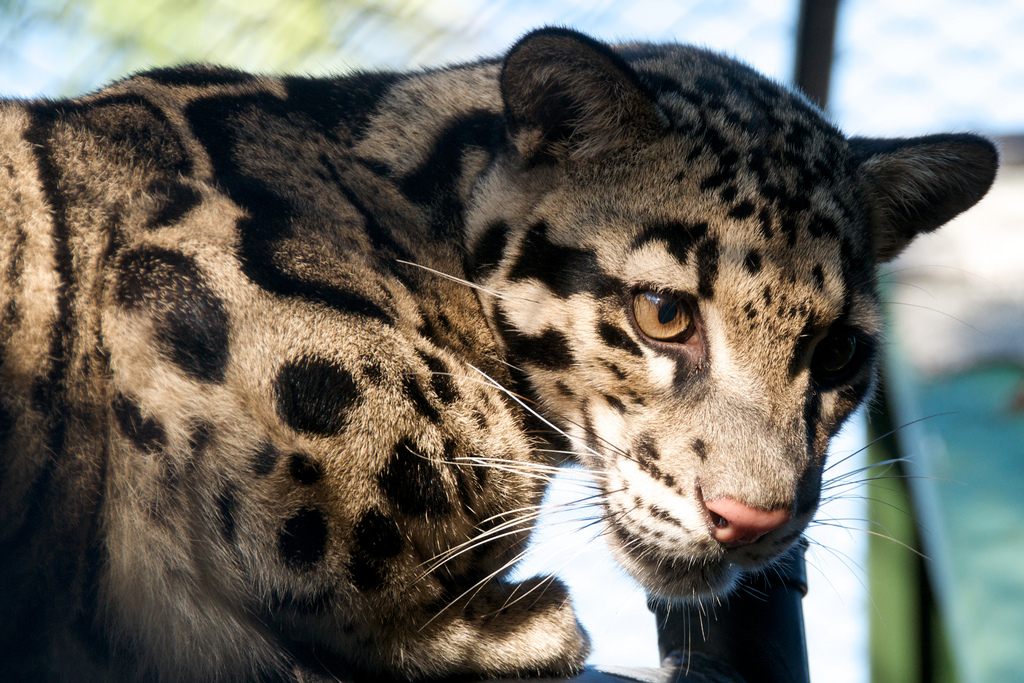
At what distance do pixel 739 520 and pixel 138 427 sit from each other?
1.24 m

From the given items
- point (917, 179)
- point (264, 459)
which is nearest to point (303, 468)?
point (264, 459)

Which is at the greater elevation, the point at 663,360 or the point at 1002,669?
the point at 663,360

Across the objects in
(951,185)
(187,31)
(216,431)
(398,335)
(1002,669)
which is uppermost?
(187,31)

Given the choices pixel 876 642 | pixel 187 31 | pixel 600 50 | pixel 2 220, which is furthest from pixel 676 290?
pixel 876 642

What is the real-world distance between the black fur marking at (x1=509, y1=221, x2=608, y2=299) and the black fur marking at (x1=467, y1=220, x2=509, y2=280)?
5 centimetres

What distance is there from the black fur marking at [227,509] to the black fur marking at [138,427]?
0.15 m

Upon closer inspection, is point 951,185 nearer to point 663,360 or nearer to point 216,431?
point 663,360

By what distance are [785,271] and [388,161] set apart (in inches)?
39.3

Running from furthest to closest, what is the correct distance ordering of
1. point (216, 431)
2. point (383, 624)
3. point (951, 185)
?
point (951, 185)
point (383, 624)
point (216, 431)

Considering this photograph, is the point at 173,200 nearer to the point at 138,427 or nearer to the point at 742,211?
the point at 138,427

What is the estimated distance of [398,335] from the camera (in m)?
1.74

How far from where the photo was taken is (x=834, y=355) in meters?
2.08

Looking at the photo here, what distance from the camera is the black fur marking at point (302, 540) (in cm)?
160

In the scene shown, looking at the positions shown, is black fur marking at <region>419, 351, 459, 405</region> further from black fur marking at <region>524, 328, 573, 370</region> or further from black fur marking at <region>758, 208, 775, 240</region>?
black fur marking at <region>758, 208, 775, 240</region>
